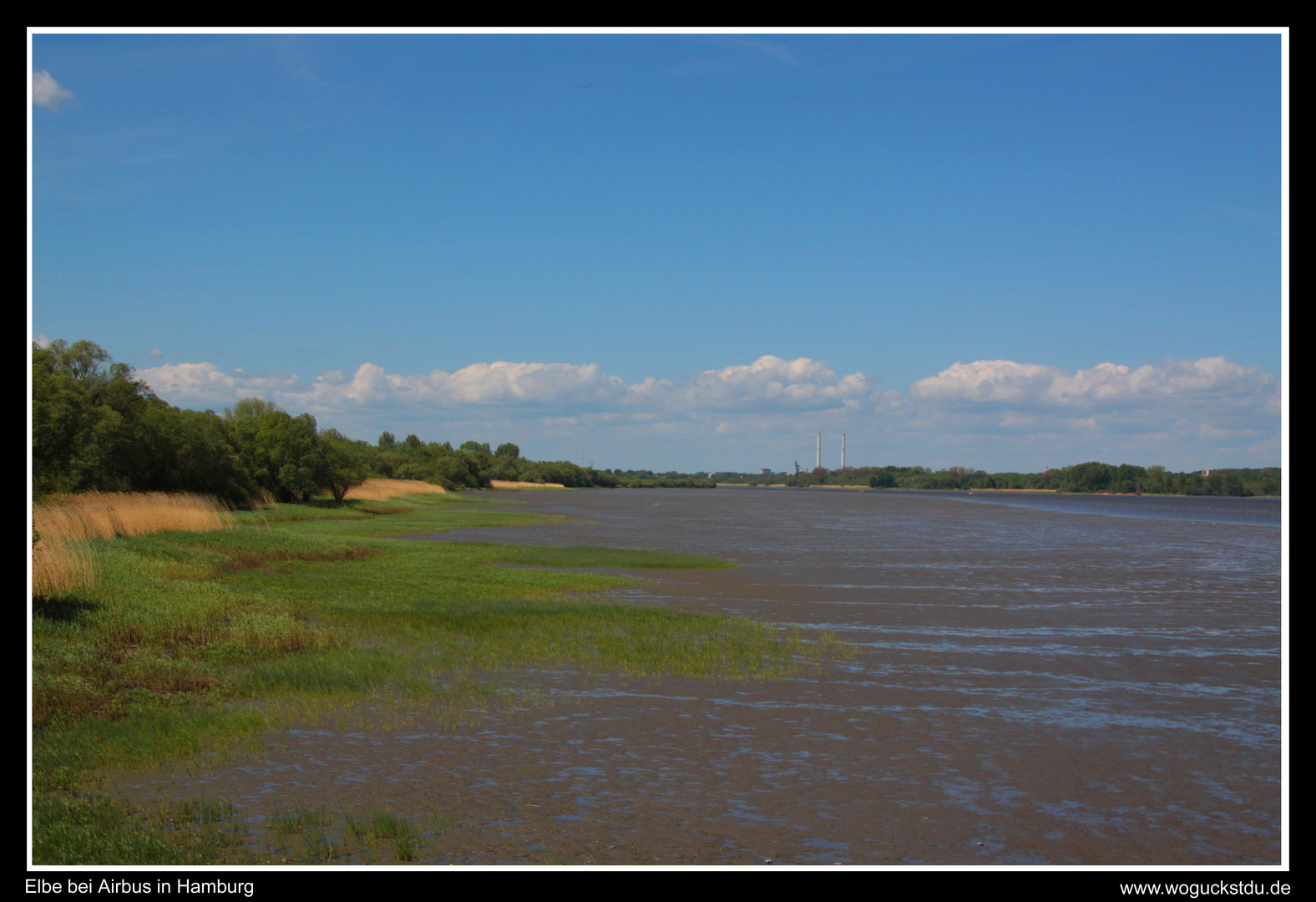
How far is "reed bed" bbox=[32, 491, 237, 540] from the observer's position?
84.3ft

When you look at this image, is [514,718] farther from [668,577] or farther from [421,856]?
[668,577]

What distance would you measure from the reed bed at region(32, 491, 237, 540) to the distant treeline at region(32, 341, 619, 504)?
2768 mm

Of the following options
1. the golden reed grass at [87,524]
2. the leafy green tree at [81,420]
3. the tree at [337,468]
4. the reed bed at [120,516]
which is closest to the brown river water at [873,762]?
the golden reed grass at [87,524]

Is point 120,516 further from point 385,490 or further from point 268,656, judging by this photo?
point 385,490

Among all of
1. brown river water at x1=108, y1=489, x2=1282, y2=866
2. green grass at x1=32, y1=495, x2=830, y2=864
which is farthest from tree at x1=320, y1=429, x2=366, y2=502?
brown river water at x1=108, y1=489, x2=1282, y2=866

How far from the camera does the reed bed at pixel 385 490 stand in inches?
3895

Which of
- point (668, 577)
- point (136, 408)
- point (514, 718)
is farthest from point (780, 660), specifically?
point (136, 408)

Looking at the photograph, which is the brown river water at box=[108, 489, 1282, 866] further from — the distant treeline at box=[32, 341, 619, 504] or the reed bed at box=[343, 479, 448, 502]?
the reed bed at box=[343, 479, 448, 502]

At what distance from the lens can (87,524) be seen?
28781mm

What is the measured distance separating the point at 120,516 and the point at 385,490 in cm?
7990

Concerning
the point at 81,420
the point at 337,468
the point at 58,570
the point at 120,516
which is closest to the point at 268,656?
the point at 58,570

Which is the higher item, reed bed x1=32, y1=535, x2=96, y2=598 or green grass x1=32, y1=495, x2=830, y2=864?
reed bed x1=32, y1=535, x2=96, y2=598
